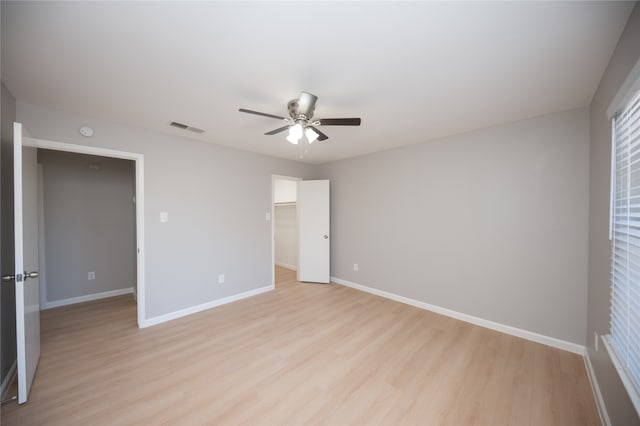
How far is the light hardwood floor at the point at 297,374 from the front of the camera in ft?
5.23

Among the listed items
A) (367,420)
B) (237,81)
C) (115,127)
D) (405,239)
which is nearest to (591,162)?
(405,239)

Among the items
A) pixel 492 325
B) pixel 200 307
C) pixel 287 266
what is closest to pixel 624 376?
pixel 492 325

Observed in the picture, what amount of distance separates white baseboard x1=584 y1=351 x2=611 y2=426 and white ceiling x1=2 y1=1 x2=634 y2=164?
232 centimetres

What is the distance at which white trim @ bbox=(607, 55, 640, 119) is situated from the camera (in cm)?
112

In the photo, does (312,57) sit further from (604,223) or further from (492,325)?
(492,325)

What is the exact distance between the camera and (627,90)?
1229 millimetres

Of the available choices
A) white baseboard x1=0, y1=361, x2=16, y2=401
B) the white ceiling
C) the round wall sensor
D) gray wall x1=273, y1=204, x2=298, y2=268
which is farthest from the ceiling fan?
gray wall x1=273, y1=204, x2=298, y2=268

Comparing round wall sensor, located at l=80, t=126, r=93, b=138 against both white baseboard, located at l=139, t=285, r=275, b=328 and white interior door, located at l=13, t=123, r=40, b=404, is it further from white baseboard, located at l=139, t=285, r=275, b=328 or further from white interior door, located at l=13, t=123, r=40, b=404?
white baseboard, located at l=139, t=285, r=275, b=328

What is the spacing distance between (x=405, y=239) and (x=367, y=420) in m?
2.47

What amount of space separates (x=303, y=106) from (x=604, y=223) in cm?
242

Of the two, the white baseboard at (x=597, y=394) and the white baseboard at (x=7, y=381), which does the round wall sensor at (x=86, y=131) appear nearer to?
the white baseboard at (x=7, y=381)

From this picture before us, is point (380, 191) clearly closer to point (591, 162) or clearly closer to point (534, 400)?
point (591, 162)

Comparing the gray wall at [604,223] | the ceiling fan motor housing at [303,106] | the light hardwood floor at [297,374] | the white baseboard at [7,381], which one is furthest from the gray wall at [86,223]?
the gray wall at [604,223]

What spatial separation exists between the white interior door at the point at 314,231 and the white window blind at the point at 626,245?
3.52 meters
